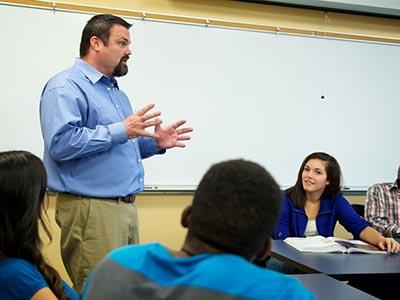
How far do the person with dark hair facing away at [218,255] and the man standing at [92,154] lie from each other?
4.24 ft

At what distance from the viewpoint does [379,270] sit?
2.01 m

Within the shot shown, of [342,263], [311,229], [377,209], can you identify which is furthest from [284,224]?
[377,209]

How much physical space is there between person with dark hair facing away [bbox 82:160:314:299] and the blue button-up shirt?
1294mm

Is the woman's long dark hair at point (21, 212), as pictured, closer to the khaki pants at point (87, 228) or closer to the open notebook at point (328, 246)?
the khaki pants at point (87, 228)

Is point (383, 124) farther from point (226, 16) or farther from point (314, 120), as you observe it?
point (226, 16)

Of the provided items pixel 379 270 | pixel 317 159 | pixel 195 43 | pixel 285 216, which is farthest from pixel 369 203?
pixel 195 43

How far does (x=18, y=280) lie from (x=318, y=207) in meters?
2.14

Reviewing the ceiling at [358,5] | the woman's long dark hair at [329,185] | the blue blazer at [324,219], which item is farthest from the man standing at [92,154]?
the ceiling at [358,5]

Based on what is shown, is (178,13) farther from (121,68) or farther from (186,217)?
(186,217)

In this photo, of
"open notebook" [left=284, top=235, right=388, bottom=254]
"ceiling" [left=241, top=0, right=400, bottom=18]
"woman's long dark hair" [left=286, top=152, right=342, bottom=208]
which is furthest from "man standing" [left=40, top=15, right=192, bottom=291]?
"ceiling" [left=241, top=0, right=400, bottom=18]

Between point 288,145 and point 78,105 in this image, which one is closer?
point 78,105

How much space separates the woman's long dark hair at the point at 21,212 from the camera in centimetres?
133

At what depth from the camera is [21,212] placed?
1351 mm

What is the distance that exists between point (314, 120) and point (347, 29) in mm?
822
